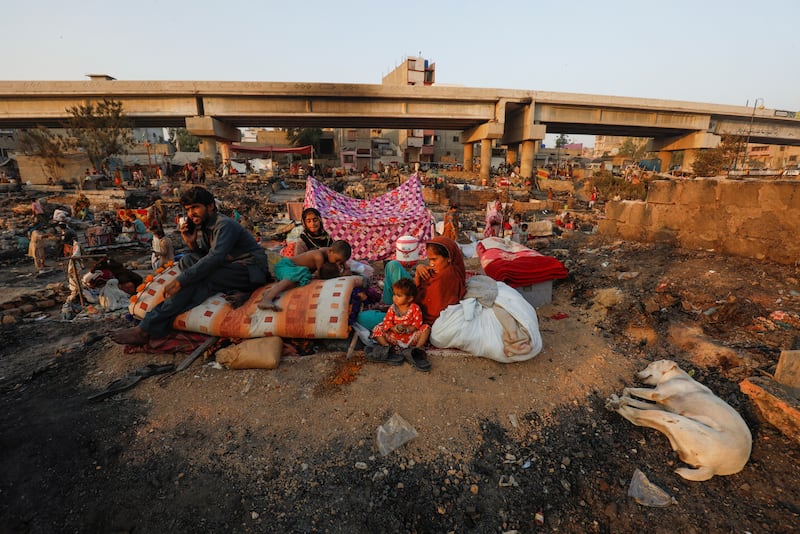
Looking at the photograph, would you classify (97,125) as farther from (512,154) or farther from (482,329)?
(512,154)

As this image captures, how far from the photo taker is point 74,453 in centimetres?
234

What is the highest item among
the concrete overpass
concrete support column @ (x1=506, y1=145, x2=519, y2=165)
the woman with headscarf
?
the concrete overpass

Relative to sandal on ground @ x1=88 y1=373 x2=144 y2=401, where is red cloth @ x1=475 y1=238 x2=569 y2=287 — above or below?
above

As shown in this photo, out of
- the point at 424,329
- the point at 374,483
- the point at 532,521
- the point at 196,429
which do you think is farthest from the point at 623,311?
the point at 196,429

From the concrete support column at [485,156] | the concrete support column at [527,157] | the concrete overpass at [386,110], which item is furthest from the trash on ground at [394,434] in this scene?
the concrete support column at [527,157]

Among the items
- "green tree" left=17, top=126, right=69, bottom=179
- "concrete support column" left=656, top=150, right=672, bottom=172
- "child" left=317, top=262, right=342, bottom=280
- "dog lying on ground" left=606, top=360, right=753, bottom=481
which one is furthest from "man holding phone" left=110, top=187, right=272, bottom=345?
"concrete support column" left=656, top=150, right=672, bottom=172

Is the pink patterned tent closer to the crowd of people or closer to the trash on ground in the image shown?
the crowd of people

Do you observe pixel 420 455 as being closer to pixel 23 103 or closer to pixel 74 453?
pixel 74 453

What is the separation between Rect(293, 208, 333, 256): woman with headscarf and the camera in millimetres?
5055

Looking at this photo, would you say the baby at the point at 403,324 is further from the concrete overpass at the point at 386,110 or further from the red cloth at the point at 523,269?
the concrete overpass at the point at 386,110

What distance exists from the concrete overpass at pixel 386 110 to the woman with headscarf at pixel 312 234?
1805 centimetres

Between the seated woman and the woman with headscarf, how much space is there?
2.06m

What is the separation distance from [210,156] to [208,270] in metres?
21.6

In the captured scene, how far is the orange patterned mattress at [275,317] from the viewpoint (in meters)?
3.39
